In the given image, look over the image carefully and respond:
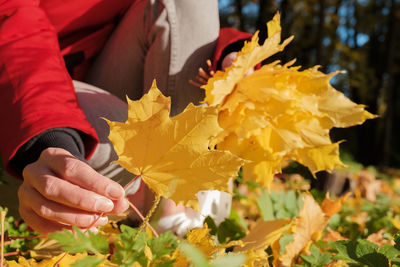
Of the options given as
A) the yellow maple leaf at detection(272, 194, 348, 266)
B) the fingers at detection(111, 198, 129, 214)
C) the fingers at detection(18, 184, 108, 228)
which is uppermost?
the fingers at detection(111, 198, 129, 214)

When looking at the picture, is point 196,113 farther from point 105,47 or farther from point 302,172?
point 302,172

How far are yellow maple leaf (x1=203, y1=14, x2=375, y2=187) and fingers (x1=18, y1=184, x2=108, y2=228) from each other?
12.4 inches

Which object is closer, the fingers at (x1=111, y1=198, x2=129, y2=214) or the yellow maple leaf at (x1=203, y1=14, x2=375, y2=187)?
the fingers at (x1=111, y1=198, x2=129, y2=214)

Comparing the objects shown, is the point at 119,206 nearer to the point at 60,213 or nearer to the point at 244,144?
the point at 60,213

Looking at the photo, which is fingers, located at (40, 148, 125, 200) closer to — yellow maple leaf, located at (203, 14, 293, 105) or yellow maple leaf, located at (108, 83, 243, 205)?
yellow maple leaf, located at (108, 83, 243, 205)

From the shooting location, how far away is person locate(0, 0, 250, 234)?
0.50m

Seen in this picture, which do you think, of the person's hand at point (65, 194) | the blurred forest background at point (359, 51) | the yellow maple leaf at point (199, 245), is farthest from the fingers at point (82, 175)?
the blurred forest background at point (359, 51)

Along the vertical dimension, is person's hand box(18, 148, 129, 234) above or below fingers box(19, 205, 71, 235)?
above

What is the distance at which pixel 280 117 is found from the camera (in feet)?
2.58

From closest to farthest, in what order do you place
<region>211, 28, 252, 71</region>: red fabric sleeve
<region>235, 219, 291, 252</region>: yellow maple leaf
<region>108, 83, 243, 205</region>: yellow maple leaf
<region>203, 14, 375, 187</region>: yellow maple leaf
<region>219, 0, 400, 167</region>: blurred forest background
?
<region>108, 83, 243, 205</region>: yellow maple leaf
<region>235, 219, 291, 252</region>: yellow maple leaf
<region>203, 14, 375, 187</region>: yellow maple leaf
<region>211, 28, 252, 71</region>: red fabric sleeve
<region>219, 0, 400, 167</region>: blurred forest background

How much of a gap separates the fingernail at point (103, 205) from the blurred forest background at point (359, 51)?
737 centimetres

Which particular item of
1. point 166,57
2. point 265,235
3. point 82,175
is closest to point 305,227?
point 265,235

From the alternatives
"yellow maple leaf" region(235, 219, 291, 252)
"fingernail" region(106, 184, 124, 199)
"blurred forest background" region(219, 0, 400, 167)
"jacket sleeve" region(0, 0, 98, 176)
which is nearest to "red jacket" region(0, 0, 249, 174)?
"jacket sleeve" region(0, 0, 98, 176)

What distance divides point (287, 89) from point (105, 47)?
0.83 metres
